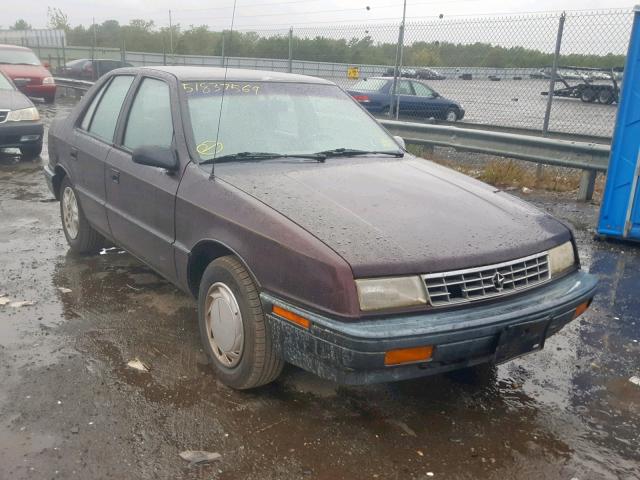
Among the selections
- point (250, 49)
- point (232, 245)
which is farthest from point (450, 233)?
point (250, 49)

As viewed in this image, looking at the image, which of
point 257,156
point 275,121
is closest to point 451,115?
point 275,121

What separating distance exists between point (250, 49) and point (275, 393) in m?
13.0

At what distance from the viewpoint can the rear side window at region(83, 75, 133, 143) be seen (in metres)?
4.67

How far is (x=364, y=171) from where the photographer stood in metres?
3.78

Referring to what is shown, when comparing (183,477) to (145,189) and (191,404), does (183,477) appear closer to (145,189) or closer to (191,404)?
(191,404)

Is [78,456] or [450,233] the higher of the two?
[450,233]

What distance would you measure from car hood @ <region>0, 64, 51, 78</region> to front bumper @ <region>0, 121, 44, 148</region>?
7.11 metres

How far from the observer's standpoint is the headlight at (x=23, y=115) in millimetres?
9625

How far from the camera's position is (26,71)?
54.0 feet

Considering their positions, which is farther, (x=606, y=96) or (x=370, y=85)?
(x=606, y=96)

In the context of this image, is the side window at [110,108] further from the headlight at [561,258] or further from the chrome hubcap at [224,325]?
the headlight at [561,258]

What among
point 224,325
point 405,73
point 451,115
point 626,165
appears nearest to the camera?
Answer: point 224,325

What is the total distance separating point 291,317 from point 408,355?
549 mm

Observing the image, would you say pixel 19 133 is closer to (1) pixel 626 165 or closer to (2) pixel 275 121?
(2) pixel 275 121
